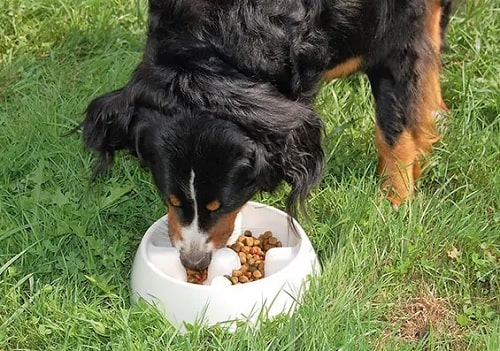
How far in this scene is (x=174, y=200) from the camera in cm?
273

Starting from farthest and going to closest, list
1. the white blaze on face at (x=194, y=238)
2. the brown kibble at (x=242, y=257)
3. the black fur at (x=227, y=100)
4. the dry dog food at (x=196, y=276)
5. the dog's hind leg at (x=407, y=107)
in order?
the dog's hind leg at (x=407, y=107), the brown kibble at (x=242, y=257), the dry dog food at (x=196, y=276), the white blaze on face at (x=194, y=238), the black fur at (x=227, y=100)

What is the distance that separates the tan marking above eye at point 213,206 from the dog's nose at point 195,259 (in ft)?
0.67

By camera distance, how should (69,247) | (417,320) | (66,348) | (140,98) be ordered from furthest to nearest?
1. (69,247)
2. (417,320)
3. (66,348)
4. (140,98)

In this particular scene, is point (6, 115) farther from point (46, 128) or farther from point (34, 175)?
point (34, 175)

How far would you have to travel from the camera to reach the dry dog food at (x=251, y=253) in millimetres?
3035

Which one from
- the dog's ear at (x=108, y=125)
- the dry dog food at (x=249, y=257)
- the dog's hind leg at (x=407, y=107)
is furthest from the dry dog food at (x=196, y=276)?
the dog's hind leg at (x=407, y=107)

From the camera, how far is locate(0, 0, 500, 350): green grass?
9.42ft

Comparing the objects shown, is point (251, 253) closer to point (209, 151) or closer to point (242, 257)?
point (242, 257)

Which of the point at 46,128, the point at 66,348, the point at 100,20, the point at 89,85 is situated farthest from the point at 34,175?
the point at 100,20

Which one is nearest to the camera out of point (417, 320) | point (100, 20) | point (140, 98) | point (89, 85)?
point (140, 98)

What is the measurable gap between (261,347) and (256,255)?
0.47 metres

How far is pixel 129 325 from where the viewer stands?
2859 millimetres

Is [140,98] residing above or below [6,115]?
above

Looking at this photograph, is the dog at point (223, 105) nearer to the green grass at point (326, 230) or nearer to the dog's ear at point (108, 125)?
the dog's ear at point (108, 125)
